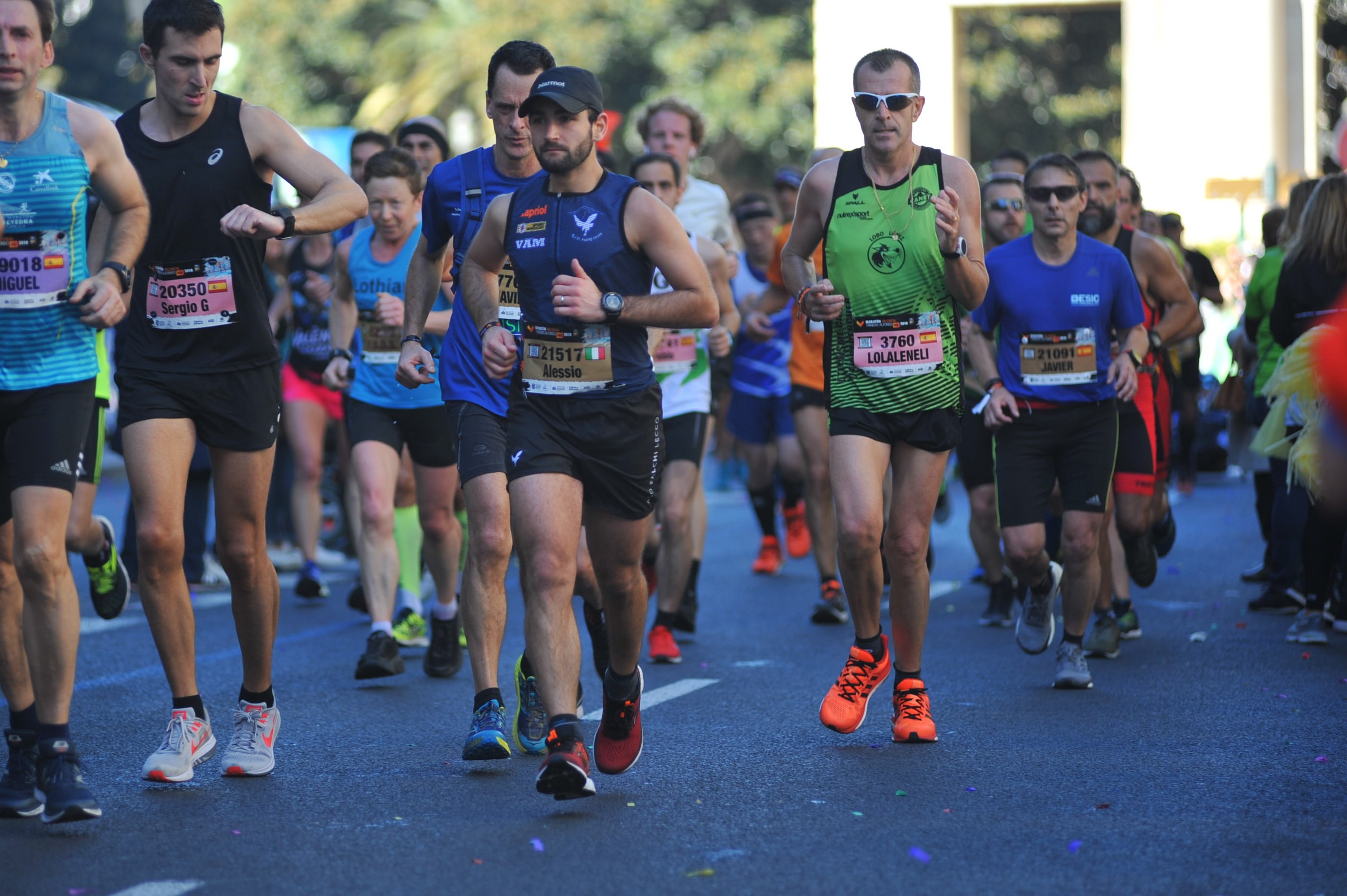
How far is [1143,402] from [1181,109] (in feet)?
92.1

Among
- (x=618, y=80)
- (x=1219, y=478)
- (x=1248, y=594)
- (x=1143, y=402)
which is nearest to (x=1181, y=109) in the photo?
(x=618, y=80)

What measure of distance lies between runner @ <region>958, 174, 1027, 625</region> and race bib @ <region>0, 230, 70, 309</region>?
17.8 feet

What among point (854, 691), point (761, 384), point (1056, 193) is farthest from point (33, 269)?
point (761, 384)

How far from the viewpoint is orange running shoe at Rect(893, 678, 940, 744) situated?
243 inches

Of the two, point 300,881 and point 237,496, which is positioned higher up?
point 237,496

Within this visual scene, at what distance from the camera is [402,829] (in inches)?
195

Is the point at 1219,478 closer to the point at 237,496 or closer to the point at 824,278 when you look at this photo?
the point at 824,278

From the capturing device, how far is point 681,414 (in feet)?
29.0

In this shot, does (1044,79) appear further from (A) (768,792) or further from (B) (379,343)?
(A) (768,792)

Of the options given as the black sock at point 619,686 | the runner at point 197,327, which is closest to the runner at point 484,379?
the black sock at point 619,686

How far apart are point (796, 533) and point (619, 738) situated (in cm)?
777

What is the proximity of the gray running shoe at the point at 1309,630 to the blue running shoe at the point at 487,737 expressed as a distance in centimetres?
444

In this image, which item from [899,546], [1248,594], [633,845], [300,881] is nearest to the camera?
[300,881]

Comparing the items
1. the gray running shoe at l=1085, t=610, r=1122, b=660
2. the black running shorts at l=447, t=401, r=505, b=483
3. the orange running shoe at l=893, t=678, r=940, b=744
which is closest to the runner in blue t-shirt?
the gray running shoe at l=1085, t=610, r=1122, b=660
